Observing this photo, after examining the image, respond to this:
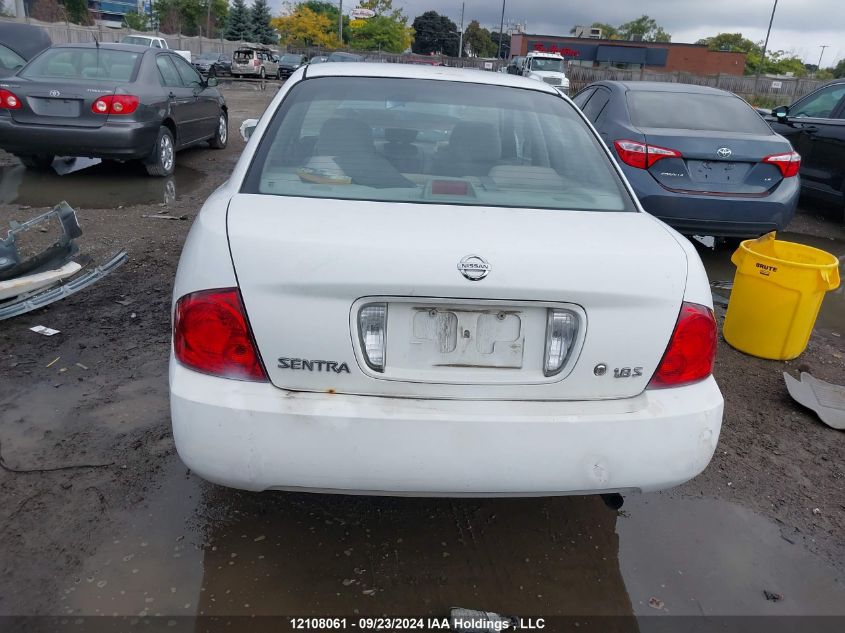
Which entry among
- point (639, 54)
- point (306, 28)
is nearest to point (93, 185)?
point (306, 28)

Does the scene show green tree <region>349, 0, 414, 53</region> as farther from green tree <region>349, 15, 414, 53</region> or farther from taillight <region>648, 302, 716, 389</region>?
taillight <region>648, 302, 716, 389</region>

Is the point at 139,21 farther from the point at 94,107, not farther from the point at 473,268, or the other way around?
the point at 473,268

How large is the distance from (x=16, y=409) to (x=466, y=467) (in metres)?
2.45

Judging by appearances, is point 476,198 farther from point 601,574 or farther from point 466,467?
point 601,574

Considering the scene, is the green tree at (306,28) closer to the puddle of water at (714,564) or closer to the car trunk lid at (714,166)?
the car trunk lid at (714,166)

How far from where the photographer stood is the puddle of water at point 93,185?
24.6 ft

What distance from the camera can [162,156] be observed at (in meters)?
8.65

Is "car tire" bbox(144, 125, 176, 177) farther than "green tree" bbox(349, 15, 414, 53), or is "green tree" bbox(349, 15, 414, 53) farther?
"green tree" bbox(349, 15, 414, 53)

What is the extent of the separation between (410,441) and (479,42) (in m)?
114

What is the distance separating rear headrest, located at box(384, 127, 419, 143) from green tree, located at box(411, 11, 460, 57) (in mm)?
103681

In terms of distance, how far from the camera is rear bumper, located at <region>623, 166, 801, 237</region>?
5.83 m

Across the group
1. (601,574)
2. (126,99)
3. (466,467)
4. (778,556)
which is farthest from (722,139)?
(126,99)

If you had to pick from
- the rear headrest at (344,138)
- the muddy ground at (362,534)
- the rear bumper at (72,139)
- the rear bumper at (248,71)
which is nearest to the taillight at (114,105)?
the rear bumper at (72,139)

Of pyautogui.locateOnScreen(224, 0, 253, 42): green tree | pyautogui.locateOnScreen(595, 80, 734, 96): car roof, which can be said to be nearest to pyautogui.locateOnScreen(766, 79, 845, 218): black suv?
pyautogui.locateOnScreen(595, 80, 734, 96): car roof
